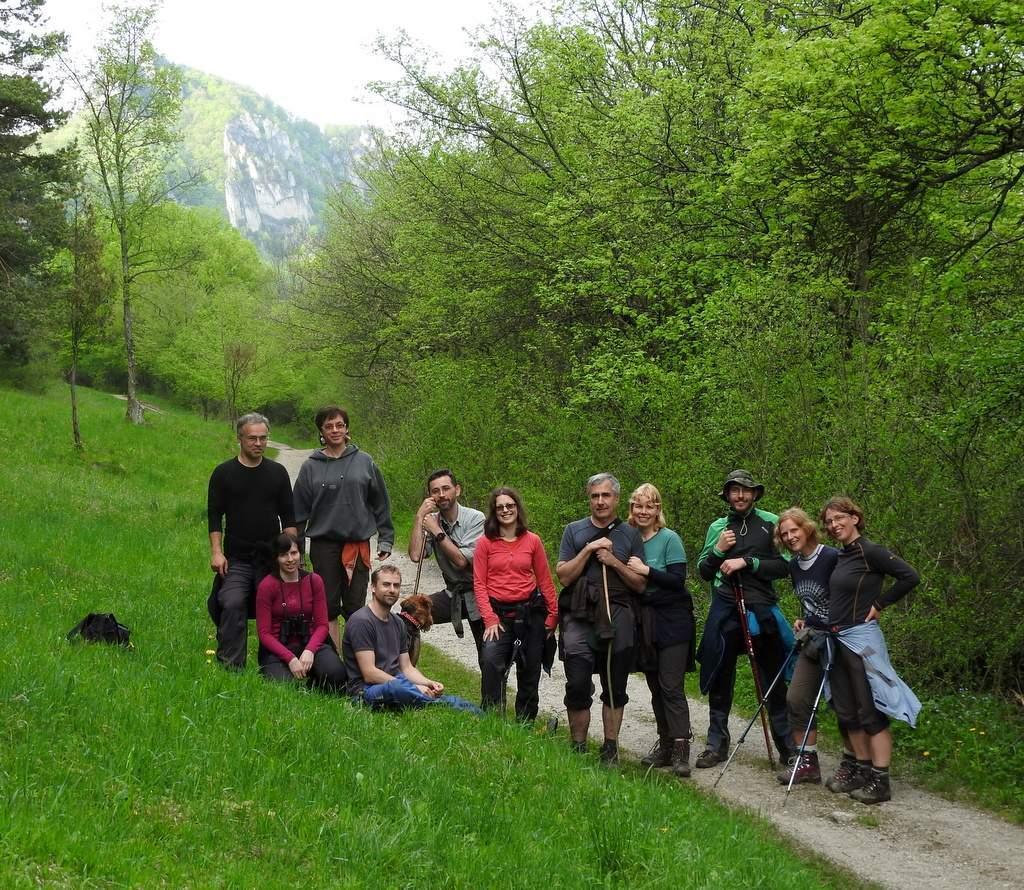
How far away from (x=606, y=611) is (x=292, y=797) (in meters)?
2.94

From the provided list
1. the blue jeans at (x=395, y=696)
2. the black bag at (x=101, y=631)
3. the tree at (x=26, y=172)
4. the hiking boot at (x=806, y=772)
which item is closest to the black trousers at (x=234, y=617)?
the black bag at (x=101, y=631)

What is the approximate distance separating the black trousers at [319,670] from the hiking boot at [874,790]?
149 inches

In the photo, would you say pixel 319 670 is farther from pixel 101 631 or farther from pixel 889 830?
pixel 889 830

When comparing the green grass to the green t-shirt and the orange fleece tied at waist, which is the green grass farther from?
the green t-shirt

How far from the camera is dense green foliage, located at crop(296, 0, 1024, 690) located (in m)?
9.79

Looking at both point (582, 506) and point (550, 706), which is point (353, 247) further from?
point (550, 706)

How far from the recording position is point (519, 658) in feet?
25.6

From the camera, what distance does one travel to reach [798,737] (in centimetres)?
787

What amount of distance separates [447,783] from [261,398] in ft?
153

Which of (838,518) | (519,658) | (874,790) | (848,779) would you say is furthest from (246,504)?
(874,790)

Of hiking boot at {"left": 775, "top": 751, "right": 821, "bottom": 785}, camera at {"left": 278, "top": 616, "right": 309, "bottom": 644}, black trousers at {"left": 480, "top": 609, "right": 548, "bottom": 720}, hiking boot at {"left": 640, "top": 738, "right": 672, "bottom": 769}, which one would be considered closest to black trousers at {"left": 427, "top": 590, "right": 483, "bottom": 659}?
black trousers at {"left": 480, "top": 609, "right": 548, "bottom": 720}

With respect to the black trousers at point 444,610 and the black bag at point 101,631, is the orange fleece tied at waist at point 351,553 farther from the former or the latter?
the black bag at point 101,631

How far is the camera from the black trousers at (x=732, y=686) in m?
7.92

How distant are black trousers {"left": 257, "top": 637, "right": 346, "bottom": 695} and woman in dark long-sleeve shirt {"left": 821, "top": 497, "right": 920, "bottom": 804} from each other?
12.0ft
